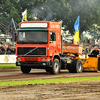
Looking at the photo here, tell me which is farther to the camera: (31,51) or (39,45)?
(31,51)

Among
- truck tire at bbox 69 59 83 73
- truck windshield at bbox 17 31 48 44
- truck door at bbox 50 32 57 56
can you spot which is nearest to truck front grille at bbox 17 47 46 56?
truck windshield at bbox 17 31 48 44

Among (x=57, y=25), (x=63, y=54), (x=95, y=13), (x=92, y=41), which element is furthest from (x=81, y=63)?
(x=92, y=41)

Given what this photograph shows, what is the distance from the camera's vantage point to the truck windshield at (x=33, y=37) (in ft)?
68.3

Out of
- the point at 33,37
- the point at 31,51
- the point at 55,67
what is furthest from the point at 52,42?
the point at 55,67

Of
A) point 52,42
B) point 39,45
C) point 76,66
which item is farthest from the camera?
point 76,66

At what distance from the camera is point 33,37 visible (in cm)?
2089

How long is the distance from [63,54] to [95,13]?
2092 inches

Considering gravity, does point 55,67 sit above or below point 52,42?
below

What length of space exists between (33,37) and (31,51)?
86cm

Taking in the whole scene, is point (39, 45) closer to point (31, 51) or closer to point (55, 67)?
point (31, 51)

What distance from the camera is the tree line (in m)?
66.3

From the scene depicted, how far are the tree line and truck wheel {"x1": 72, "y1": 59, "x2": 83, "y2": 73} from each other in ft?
135

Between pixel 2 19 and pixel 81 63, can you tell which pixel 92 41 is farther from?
pixel 81 63

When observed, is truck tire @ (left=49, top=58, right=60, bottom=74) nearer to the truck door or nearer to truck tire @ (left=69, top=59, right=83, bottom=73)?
the truck door
